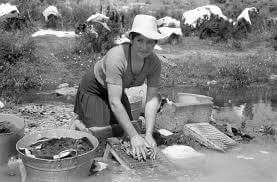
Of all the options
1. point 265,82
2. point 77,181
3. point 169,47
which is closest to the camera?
point 77,181

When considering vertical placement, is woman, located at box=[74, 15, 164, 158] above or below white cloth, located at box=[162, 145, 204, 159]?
above

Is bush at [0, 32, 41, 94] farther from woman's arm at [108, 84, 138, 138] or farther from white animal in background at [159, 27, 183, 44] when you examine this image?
white animal in background at [159, 27, 183, 44]

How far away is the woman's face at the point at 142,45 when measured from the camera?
12.0ft

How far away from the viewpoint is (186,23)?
1295 cm

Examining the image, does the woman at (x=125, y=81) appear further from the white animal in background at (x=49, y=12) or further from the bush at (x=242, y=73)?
the white animal in background at (x=49, y=12)

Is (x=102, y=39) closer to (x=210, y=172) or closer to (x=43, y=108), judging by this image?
(x=43, y=108)

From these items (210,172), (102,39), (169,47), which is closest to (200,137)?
(210,172)

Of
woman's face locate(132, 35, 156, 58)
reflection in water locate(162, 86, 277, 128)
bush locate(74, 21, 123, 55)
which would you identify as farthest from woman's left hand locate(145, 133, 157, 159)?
bush locate(74, 21, 123, 55)

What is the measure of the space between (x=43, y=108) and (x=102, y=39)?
128 inches

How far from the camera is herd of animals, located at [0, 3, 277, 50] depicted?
35.4 ft

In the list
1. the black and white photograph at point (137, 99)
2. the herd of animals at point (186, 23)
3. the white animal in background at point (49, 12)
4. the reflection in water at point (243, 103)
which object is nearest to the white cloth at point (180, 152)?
the black and white photograph at point (137, 99)

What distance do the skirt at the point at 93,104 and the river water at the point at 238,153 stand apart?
0.53 m

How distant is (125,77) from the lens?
13.0 feet

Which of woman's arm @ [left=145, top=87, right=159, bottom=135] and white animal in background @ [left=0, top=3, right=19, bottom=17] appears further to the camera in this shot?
white animal in background @ [left=0, top=3, right=19, bottom=17]
